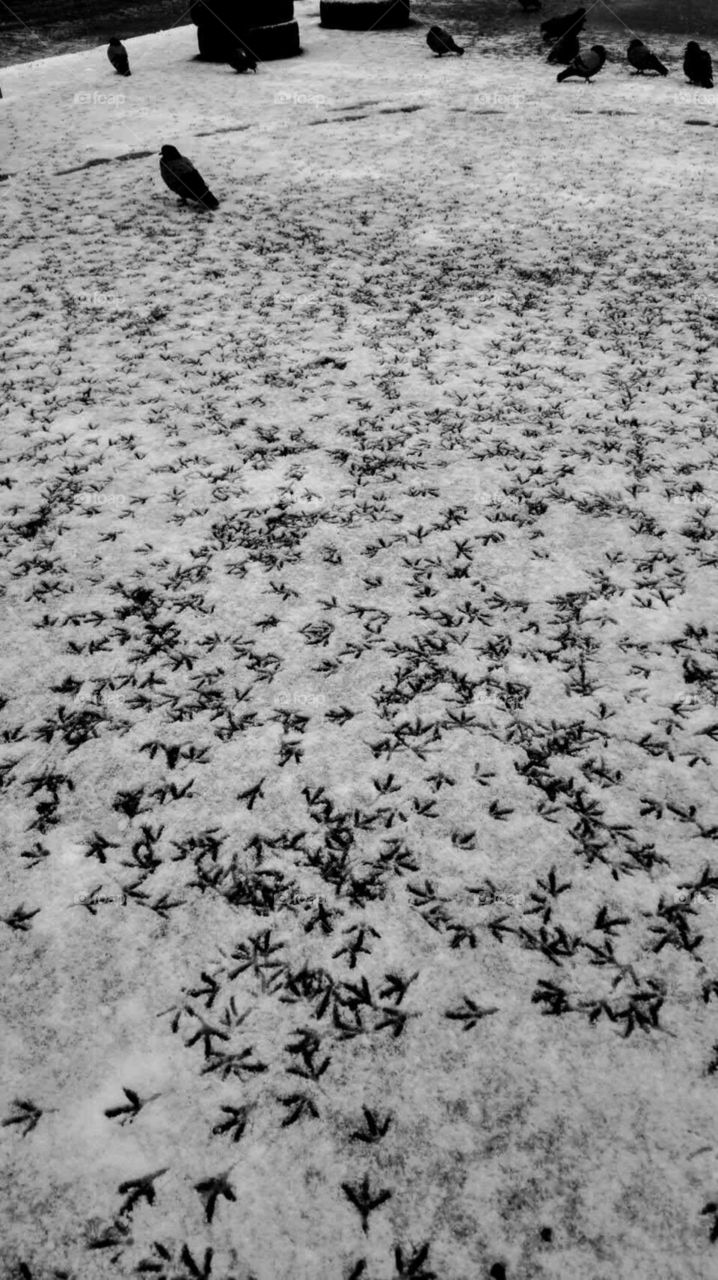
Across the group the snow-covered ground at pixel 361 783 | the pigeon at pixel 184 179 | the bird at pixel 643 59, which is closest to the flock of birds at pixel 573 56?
the bird at pixel 643 59

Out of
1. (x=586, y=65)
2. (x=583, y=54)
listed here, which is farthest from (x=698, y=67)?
(x=583, y=54)

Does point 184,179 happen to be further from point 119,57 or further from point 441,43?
point 441,43

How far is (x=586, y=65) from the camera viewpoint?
17.0 meters

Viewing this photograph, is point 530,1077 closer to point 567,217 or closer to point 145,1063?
point 145,1063

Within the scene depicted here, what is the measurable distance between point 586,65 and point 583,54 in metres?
0.41

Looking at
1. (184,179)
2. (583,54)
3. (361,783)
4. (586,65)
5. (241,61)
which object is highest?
(241,61)

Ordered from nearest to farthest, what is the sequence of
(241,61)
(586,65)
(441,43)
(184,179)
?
(184,179), (586,65), (241,61), (441,43)

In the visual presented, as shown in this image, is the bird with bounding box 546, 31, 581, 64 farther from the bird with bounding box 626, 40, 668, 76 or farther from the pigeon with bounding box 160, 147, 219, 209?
the pigeon with bounding box 160, 147, 219, 209

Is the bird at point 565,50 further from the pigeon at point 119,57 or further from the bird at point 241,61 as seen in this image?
the pigeon at point 119,57

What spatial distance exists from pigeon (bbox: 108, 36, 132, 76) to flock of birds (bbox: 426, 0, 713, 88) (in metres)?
8.14

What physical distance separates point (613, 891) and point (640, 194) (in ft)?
38.0

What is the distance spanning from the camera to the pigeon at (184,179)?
34.0ft

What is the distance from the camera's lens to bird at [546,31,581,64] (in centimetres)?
1866

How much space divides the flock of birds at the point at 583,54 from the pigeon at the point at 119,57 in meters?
8.14
